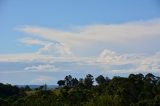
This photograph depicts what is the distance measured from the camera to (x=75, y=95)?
138 ft

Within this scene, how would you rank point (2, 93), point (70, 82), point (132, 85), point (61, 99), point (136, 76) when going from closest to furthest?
point (61, 99) < point (132, 85) < point (136, 76) < point (2, 93) < point (70, 82)

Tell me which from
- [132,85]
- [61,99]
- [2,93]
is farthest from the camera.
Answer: [2,93]

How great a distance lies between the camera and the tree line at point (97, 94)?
3503 centimetres

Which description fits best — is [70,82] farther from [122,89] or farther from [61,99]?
[61,99]

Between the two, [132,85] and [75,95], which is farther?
[132,85]

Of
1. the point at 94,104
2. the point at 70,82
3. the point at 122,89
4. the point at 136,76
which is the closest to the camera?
the point at 94,104

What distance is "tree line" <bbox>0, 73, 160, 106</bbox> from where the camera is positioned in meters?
35.0

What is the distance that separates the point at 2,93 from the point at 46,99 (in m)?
30.1

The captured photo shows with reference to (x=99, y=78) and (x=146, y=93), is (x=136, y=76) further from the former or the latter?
(x=99, y=78)

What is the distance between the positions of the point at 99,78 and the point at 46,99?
3761cm

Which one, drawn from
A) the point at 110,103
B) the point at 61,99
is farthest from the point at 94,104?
the point at 61,99

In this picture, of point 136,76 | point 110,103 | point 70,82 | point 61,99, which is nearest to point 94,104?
point 110,103

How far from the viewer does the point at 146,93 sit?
48844mm

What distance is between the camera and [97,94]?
40.4 metres
